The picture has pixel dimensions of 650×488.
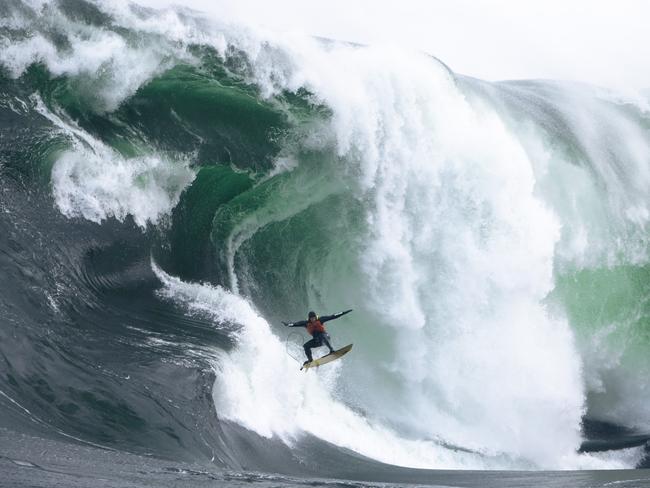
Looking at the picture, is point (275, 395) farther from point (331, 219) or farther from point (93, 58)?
point (93, 58)

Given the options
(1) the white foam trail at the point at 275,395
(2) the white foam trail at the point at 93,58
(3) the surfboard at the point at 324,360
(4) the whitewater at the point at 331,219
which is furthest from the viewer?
(2) the white foam trail at the point at 93,58

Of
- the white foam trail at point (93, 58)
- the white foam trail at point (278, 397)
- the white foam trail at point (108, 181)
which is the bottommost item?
the white foam trail at point (278, 397)

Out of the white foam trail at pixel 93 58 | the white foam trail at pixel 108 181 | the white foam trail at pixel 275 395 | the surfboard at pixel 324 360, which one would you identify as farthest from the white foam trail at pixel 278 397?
the white foam trail at pixel 93 58

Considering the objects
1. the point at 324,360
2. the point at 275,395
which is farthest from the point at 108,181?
the point at 324,360

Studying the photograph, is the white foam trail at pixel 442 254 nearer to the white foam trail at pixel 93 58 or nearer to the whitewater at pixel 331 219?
the whitewater at pixel 331 219

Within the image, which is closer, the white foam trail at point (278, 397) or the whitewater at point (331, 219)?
the white foam trail at point (278, 397)

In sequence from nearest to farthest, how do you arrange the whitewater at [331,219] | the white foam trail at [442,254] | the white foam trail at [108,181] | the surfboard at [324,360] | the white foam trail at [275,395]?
the white foam trail at [275,395] < the white foam trail at [108,181] < the surfboard at [324,360] < the whitewater at [331,219] < the white foam trail at [442,254]

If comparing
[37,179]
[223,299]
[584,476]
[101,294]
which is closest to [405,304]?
[223,299]

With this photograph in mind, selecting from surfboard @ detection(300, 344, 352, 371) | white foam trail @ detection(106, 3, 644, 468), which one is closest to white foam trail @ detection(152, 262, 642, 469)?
surfboard @ detection(300, 344, 352, 371)

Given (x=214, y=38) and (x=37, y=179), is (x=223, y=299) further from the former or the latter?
(x=214, y=38)
